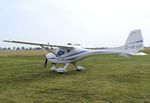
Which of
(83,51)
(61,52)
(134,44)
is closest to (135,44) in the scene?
(134,44)

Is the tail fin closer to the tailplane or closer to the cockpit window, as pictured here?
the tailplane

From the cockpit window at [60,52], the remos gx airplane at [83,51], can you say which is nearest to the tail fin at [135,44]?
the remos gx airplane at [83,51]

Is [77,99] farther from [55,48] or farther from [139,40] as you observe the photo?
[55,48]

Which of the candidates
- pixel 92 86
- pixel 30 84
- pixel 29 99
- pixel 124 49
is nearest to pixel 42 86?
pixel 30 84

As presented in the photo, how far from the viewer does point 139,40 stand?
62.2 feet

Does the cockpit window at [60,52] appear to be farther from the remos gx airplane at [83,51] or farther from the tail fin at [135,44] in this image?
the tail fin at [135,44]

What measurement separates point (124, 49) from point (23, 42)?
636cm

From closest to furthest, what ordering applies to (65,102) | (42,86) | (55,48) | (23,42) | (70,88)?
1. (65,102)
2. (70,88)
3. (42,86)
4. (23,42)
5. (55,48)

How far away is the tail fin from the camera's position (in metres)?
18.9

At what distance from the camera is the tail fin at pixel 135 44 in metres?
18.9

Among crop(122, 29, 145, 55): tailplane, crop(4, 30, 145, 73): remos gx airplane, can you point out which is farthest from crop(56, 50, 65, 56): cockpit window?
crop(122, 29, 145, 55): tailplane

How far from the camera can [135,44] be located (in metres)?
19.0

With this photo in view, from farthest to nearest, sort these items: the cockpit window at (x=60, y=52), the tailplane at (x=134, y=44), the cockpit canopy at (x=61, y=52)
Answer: the cockpit window at (x=60, y=52) → the cockpit canopy at (x=61, y=52) → the tailplane at (x=134, y=44)

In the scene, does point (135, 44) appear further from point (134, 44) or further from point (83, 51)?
point (83, 51)
